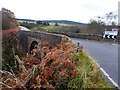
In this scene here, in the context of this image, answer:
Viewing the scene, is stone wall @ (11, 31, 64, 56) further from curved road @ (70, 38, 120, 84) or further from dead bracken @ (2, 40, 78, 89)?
dead bracken @ (2, 40, 78, 89)

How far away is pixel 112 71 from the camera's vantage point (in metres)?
13.3

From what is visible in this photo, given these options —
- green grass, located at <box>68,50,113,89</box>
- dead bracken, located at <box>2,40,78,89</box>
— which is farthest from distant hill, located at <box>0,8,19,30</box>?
green grass, located at <box>68,50,113,89</box>

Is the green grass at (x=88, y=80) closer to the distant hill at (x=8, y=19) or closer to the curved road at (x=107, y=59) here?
the curved road at (x=107, y=59)

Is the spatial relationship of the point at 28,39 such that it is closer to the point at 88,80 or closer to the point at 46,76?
the point at 46,76

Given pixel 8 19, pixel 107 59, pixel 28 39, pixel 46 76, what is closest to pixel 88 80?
pixel 46 76

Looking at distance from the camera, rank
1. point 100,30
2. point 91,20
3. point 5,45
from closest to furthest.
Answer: point 5,45 < point 100,30 < point 91,20

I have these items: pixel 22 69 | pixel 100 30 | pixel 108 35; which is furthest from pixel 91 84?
pixel 100 30

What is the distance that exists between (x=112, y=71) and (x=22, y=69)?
4664 mm

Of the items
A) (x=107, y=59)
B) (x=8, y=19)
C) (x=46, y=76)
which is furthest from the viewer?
(x=8, y=19)

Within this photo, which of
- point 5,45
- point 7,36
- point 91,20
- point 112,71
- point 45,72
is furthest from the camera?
point 91,20

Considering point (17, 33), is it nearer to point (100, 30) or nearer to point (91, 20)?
point (100, 30)

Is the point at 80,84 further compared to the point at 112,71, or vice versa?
the point at 112,71

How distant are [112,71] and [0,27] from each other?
2737cm

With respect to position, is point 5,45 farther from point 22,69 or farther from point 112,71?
point 22,69
